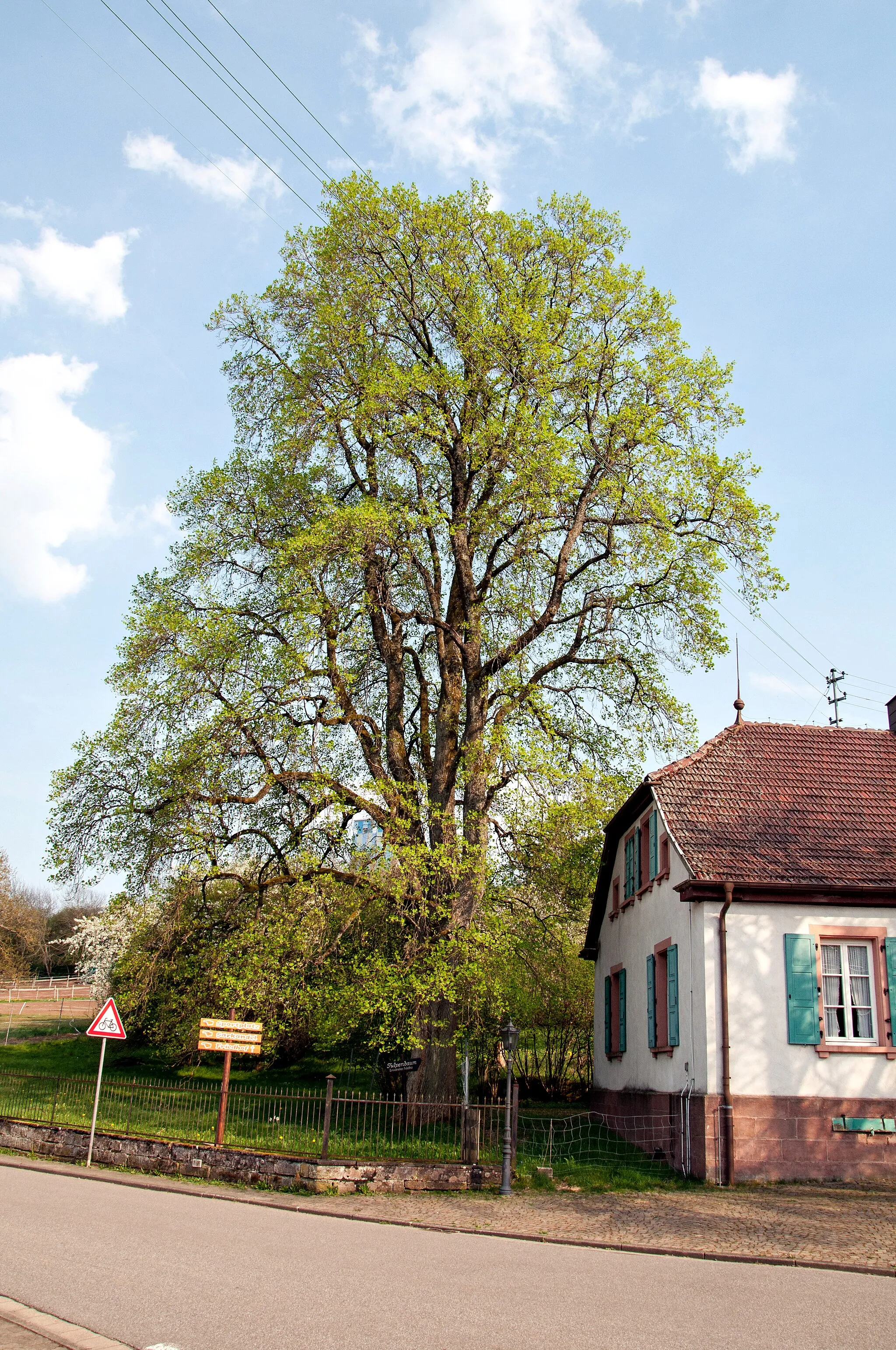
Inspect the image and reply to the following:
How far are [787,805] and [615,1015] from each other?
720 cm

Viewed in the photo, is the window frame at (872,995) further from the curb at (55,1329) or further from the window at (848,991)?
the curb at (55,1329)

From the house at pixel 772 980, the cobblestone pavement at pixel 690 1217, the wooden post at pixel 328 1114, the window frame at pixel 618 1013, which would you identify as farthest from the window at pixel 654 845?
the wooden post at pixel 328 1114

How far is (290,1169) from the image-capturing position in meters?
14.2

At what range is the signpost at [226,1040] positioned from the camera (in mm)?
15523

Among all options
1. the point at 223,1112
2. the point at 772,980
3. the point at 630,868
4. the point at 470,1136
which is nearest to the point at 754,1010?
the point at 772,980

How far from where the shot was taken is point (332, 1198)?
13555 millimetres

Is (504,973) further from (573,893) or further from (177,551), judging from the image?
(177,551)

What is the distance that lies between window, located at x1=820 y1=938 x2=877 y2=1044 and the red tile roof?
114 cm

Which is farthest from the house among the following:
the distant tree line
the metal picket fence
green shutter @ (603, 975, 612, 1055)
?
the distant tree line

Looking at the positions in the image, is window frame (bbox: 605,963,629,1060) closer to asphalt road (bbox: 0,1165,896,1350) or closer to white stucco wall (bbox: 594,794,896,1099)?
white stucco wall (bbox: 594,794,896,1099)

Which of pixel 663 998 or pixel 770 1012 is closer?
pixel 770 1012

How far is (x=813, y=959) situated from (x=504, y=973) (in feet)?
19.9

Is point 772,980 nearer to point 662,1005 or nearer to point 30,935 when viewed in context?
point 662,1005

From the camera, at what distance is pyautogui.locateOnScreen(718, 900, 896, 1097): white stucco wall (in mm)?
15570
